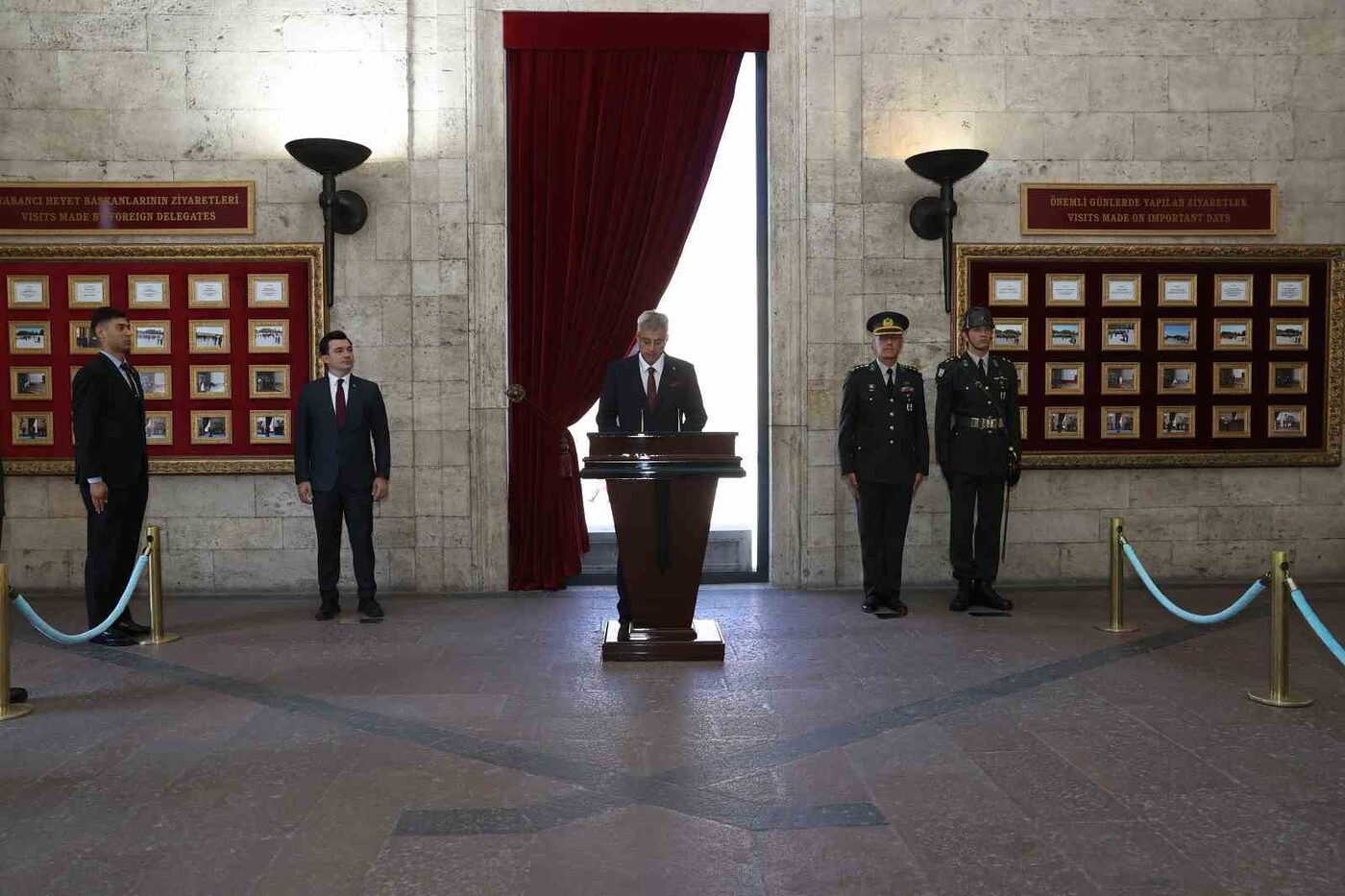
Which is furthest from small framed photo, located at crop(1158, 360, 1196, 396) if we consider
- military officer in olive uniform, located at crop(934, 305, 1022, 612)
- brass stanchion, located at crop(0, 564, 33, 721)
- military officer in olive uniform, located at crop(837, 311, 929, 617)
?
brass stanchion, located at crop(0, 564, 33, 721)

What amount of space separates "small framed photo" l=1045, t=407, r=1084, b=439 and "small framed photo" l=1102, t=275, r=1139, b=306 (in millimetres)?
790

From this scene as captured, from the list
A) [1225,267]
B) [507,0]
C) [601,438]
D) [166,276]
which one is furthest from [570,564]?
[1225,267]

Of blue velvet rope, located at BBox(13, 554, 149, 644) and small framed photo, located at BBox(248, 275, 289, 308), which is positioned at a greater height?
small framed photo, located at BBox(248, 275, 289, 308)

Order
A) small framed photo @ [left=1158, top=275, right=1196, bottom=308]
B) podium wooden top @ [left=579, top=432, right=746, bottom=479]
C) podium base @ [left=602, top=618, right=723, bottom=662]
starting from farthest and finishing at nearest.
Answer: small framed photo @ [left=1158, top=275, right=1196, bottom=308] < podium base @ [left=602, top=618, right=723, bottom=662] < podium wooden top @ [left=579, top=432, right=746, bottom=479]

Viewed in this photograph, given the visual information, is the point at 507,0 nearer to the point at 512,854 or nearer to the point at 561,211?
the point at 561,211

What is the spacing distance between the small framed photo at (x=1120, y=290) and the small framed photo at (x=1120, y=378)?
42 centimetres

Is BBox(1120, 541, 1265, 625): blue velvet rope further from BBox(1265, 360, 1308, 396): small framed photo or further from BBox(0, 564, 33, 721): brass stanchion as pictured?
BBox(0, 564, 33, 721): brass stanchion

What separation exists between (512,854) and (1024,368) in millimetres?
5631

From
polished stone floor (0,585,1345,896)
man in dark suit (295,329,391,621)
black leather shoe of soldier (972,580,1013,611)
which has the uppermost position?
man in dark suit (295,329,391,621)

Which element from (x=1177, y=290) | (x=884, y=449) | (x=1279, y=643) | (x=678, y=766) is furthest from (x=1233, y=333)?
(x=678, y=766)

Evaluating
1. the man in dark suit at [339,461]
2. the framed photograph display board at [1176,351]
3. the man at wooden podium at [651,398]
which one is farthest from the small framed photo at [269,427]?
the framed photograph display board at [1176,351]

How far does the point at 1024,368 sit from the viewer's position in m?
7.61

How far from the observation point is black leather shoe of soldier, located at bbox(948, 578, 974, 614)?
6.72 meters

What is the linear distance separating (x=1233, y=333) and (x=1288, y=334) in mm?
407
